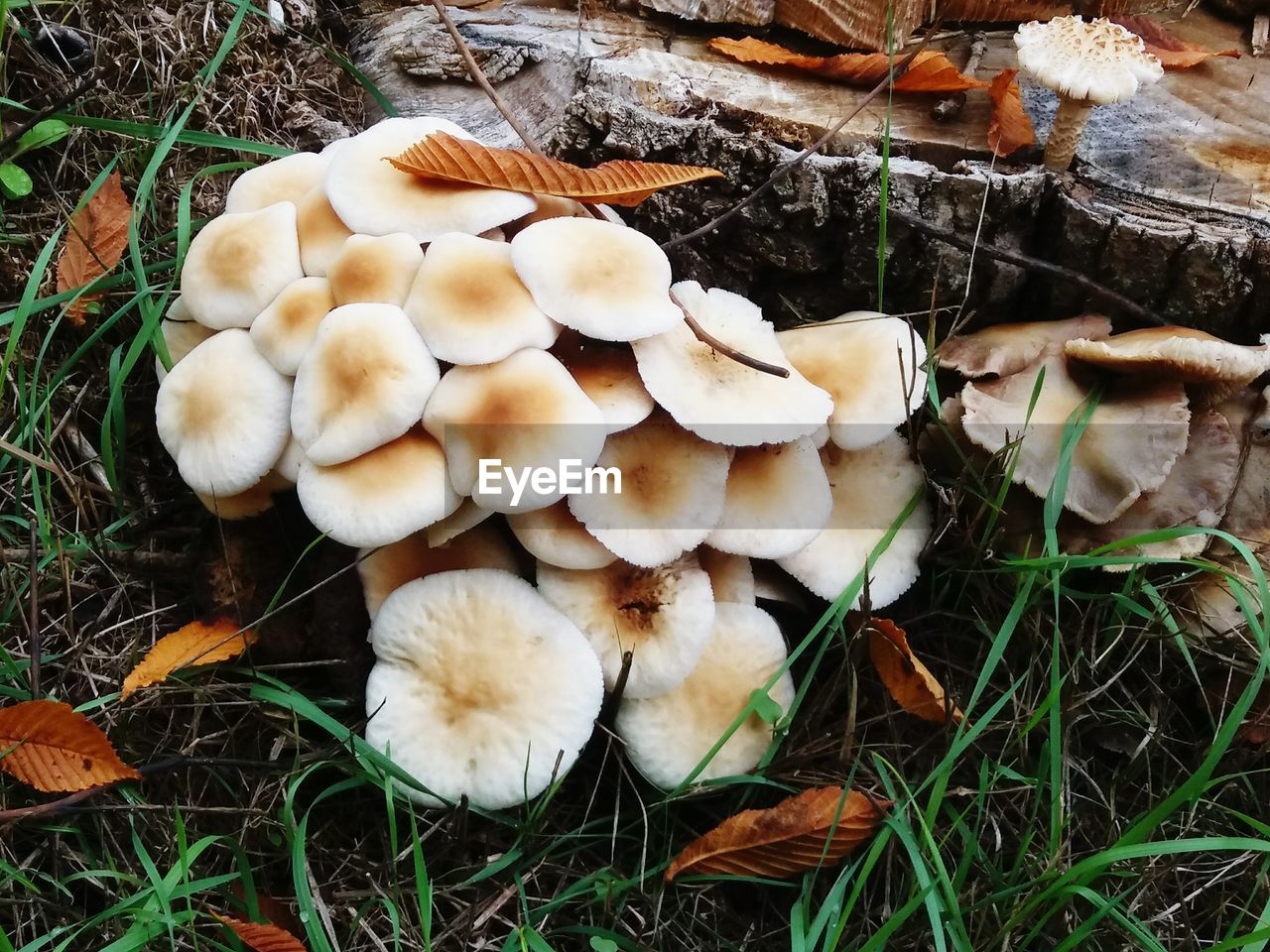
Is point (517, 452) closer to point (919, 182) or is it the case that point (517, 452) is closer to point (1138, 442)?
point (919, 182)

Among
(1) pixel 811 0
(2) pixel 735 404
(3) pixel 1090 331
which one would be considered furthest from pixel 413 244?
(3) pixel 1090 331

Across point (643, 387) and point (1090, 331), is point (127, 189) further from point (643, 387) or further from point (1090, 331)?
point (1090, 331)

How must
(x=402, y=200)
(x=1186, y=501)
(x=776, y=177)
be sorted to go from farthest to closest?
(x=776, y=177) → (x=1186, y=501) → (x=402, y=200)

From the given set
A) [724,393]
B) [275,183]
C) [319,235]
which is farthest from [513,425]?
[275,183]

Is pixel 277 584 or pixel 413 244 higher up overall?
pixel 413 244

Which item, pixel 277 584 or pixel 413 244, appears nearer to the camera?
pixel 413 244

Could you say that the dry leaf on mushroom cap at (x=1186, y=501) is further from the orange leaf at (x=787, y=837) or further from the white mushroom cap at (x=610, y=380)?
the white mushroom cap at (x=610, y=380)
